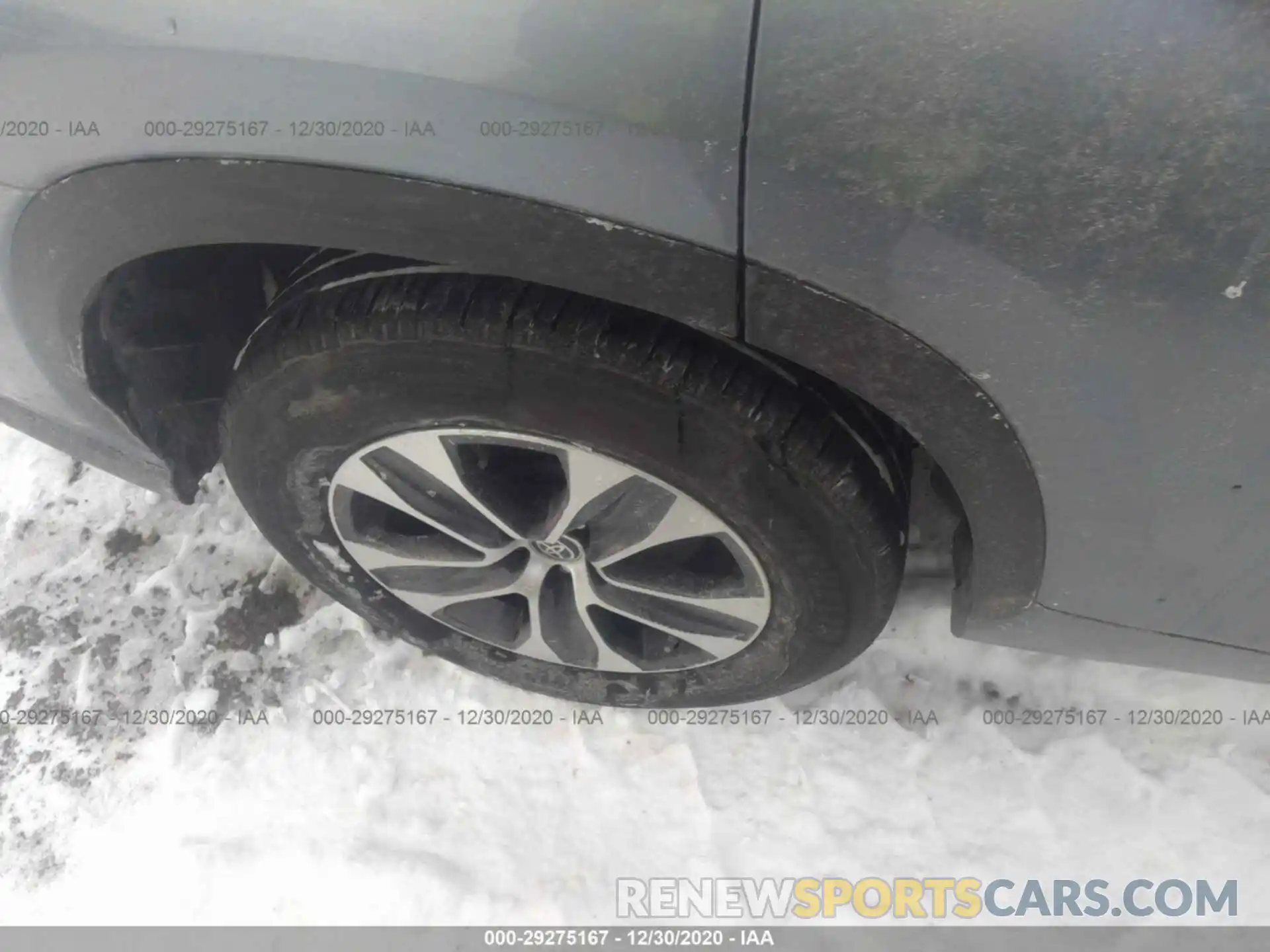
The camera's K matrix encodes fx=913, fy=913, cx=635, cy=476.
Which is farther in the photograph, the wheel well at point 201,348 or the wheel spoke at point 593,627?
the wheel spoke at point 593,627

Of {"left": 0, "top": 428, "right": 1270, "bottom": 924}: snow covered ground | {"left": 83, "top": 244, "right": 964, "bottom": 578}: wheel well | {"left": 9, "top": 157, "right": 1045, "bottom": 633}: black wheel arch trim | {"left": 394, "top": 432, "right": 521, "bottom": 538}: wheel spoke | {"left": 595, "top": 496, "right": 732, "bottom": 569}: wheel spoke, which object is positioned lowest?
{"left": 0, "top": 428, "right": 1270, "bottom": 924}: snow covered ground

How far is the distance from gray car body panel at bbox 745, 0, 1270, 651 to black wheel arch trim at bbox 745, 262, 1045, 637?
2cm

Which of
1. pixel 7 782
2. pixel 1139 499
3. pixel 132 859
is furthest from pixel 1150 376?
pixel 7 782

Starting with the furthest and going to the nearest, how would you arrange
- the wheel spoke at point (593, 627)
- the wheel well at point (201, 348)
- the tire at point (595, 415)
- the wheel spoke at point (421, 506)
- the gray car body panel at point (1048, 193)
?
1. the wheel spoke at point (593, 627)
2. the wheel spoke at point (421, 506)
3. the wheel well at point (201, 348)
4. the tire at point (595, 415)
5. the gray car body panel at point (1048, 193)

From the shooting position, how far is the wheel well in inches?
52.1

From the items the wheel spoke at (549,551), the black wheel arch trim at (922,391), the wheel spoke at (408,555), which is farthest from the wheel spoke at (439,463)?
the black wheel arch trim at (922,391)

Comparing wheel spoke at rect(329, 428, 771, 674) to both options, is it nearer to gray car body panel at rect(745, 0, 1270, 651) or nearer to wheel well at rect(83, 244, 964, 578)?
wheel well at rect(83, 244, 964, 578)

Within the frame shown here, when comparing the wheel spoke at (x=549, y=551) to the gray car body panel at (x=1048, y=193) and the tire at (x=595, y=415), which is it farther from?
the gray car body panel at (x=1048, y=193)

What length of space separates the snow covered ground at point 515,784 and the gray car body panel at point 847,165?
35.1 inches

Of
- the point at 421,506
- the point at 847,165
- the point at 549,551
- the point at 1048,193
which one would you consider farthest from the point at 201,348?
the point at 1048,193

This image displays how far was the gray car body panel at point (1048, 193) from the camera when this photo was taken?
0.86m

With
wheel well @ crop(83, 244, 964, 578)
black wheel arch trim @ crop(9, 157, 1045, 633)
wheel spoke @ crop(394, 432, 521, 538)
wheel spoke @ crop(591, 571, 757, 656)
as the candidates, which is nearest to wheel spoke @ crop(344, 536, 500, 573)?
wheel spoke @ crop(394, 432, 521, 538)

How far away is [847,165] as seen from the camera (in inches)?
36.4

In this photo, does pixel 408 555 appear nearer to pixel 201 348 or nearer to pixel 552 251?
pixel 201 348
